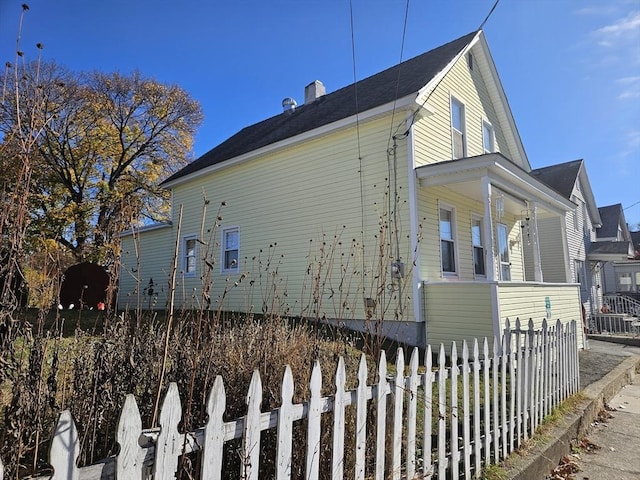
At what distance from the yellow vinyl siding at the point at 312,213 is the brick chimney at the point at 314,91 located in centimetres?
475

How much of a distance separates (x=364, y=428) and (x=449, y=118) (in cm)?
1008

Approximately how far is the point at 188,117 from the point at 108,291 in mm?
23942

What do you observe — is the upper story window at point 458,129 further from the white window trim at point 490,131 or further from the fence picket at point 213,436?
the fence picket at point 213,436

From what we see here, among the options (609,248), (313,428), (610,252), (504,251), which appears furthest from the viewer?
(609,248)

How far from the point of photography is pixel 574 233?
63.8 ft

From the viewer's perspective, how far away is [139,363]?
96.0 inches

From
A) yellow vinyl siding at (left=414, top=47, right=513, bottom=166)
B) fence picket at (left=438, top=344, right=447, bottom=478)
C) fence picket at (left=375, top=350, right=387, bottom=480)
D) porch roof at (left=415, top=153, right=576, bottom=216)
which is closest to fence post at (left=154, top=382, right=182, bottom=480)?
fence picket at (left=375, top=350, right=387, bottom=480)

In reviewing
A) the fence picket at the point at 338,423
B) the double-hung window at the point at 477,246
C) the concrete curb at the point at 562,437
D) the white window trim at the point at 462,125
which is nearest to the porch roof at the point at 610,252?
the double-hung window at the point at 477,246

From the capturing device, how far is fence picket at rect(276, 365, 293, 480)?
1776 millimetres

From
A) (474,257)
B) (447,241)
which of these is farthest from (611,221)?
(447,241)

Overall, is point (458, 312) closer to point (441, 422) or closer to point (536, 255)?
point (536, 255)

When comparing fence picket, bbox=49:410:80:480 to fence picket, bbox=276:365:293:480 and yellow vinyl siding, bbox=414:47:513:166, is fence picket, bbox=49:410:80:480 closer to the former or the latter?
fence picket, bbox=276:365:293:480

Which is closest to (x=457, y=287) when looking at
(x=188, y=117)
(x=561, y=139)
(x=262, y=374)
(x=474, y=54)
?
(x=262, y=374)

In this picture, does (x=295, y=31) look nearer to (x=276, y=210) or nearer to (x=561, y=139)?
(x=276, y=210)
